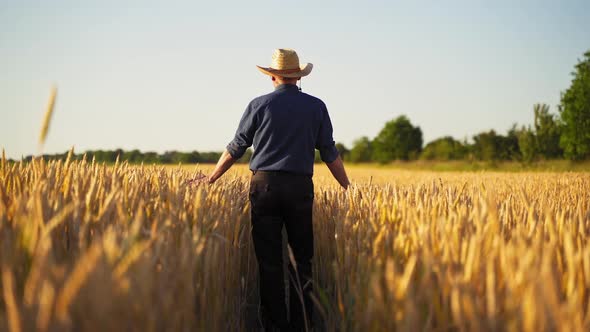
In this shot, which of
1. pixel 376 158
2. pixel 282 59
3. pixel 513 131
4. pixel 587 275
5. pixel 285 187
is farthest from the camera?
pixel 376 158

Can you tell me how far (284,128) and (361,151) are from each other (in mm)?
79814

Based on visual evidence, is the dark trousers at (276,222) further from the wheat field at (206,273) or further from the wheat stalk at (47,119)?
the wheat stalk at (47,119)

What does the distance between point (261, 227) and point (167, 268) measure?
5.93 ft

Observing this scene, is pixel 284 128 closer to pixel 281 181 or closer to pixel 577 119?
pixel 281 181

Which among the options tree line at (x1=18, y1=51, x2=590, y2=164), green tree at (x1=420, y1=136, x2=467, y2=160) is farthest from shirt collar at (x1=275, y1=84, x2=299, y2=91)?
green tree at (x1=420, y1=136, x2=467, y2=160)

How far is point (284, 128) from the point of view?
12.0 feet

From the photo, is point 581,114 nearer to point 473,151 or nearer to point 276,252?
point 473,151

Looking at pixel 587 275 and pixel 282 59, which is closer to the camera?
pixel 587 275

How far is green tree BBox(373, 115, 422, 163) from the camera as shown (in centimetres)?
7500

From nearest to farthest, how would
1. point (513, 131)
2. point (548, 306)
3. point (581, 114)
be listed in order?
point (548, 306) < point (581, 114) < point (513, 131)

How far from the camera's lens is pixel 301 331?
12.2ft

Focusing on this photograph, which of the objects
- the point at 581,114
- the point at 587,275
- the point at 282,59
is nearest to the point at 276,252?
the point at 282,59

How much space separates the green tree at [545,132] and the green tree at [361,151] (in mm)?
41490

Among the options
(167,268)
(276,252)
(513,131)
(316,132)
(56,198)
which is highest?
(513,131)
